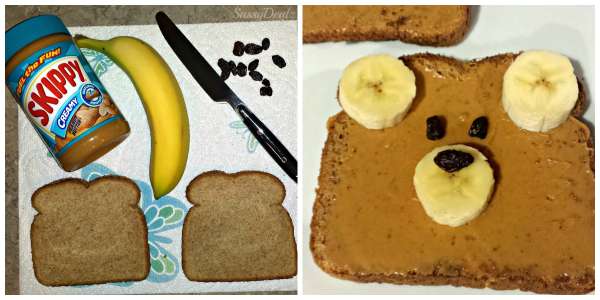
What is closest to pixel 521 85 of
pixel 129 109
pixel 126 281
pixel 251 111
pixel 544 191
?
pixel 544 191

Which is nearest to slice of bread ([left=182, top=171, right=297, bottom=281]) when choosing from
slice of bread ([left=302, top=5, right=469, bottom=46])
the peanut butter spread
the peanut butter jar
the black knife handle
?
the black knife handle

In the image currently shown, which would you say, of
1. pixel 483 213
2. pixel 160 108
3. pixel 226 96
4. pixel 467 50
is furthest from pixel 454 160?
pixel 160 108

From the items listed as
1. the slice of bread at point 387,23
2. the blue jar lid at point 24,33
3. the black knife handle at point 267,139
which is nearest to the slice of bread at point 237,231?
the black knife handle at point 267,139

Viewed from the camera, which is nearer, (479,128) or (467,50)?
(479,128)

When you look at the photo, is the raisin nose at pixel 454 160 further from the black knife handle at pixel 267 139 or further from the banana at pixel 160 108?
the banana at pixel 160 108

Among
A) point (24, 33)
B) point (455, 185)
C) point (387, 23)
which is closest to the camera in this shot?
point (455, 185)

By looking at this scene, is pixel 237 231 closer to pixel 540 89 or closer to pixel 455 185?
pixel 455 185
